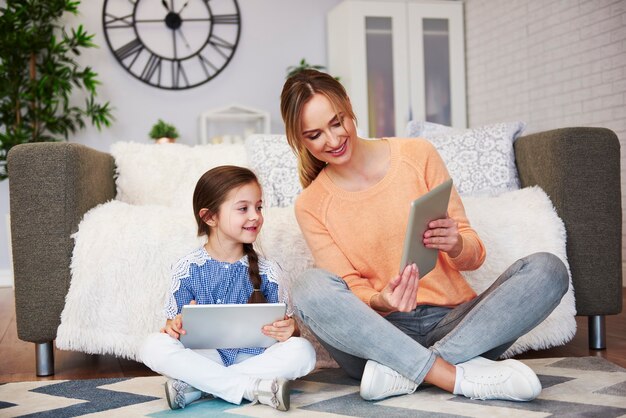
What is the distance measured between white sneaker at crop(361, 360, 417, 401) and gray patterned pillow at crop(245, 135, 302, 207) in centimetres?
106

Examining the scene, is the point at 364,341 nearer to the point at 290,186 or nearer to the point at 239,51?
the point at 290,186

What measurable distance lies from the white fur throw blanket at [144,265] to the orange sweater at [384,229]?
1.08ft

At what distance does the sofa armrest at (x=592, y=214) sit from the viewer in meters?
2.10

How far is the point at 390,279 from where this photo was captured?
1637 mm

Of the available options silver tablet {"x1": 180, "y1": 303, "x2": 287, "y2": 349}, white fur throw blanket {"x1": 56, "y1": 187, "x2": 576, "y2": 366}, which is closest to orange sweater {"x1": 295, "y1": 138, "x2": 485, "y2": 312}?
silver tablet {"x1": 180, "y1": 303, "x2": 287, "y2": 349}

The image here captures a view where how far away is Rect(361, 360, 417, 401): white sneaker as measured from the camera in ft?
4.99

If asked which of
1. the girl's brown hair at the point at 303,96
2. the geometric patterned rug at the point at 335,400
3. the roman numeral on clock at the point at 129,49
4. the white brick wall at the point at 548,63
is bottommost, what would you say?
the geometric patterned rug at the point at 335,400

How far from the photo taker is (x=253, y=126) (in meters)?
4.82

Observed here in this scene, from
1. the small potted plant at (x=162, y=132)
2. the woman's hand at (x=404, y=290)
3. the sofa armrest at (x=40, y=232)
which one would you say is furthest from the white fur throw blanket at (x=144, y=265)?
the small potted plant at (x=162, y=132)

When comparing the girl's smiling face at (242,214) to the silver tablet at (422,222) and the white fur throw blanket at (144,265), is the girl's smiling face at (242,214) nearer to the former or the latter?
the white fur throw blanket at (144,265)

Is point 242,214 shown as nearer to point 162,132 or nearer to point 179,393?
point 179,393

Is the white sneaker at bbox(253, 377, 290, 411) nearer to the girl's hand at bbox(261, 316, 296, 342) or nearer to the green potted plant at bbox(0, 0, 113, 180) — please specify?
the girl's hand at bbox(261, 316, 296, 342)

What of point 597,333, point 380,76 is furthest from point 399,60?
point 597,333

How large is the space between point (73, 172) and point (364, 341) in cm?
96
